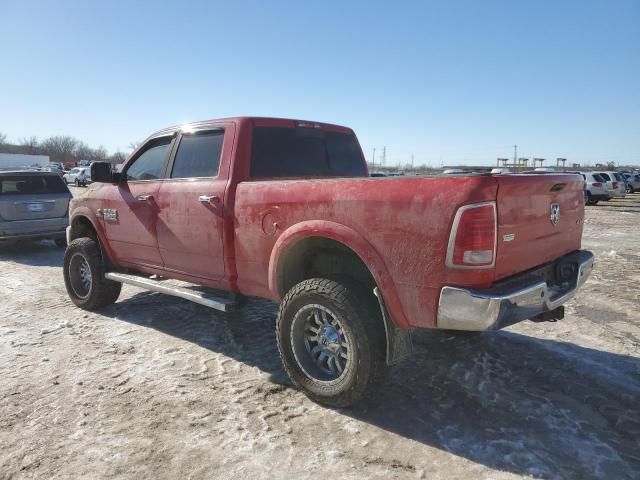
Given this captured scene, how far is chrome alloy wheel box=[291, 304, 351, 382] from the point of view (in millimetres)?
3209

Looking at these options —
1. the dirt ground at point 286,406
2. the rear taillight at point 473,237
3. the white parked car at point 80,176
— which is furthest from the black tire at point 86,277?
the white parked car at point 80,176

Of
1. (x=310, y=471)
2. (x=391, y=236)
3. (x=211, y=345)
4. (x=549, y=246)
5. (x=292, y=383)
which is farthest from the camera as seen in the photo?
(x=211, y=345)

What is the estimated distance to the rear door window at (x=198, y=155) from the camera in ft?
13.5

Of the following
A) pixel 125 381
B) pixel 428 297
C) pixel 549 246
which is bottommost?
pixel 125 381

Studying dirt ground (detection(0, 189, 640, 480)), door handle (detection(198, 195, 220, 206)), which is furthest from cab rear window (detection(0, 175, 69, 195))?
door handle (detection(198, 195, 220, 206))

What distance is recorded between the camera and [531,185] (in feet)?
9.28

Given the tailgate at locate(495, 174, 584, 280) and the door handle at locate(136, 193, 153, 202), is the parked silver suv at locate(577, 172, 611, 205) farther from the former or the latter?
the door handle at locate(136, 193, 153, 202)

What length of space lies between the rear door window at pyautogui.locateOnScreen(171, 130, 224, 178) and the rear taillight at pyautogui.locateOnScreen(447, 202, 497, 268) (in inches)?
89.0

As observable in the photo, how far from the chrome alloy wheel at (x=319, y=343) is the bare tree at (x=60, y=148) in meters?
130

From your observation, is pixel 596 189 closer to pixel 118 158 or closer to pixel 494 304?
pixel 494 304

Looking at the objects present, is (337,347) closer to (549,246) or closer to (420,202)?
(420,202)

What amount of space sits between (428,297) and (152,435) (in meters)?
1.88

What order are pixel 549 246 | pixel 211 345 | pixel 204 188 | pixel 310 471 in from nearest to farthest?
1. pixel 310 471
2. pixel 549 246
3. pixel 204 188
4. pixel 211 345

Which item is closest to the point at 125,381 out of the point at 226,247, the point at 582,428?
the point at 226,247
